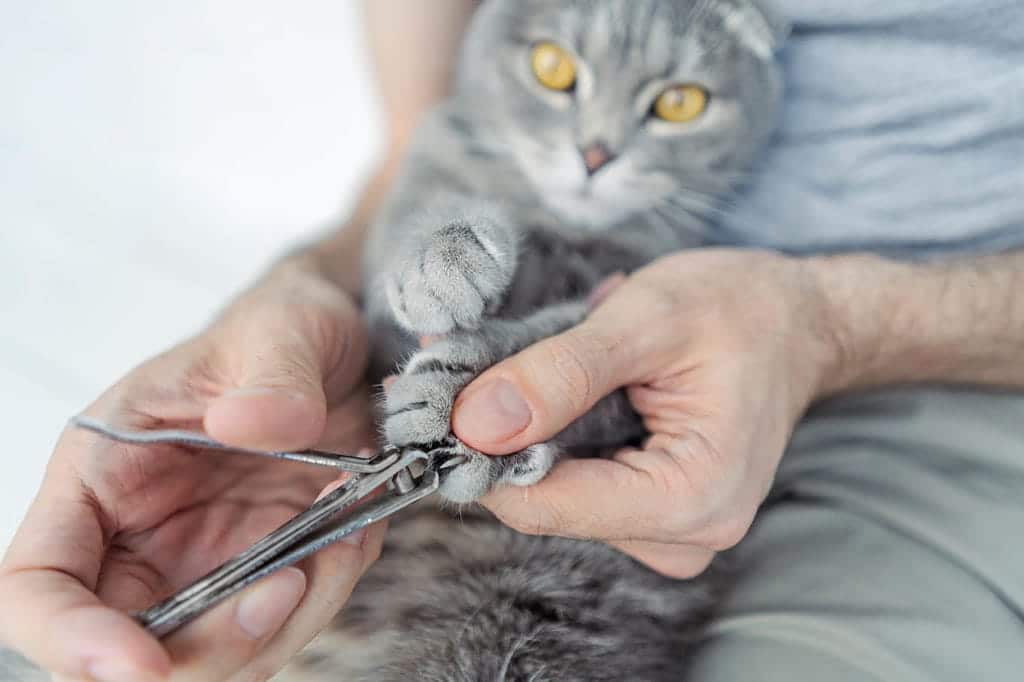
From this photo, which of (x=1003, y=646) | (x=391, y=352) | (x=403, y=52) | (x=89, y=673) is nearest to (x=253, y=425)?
(x=89, y=673)

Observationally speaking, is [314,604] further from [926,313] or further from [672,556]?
[926,313]

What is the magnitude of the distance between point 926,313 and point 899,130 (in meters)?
0.20

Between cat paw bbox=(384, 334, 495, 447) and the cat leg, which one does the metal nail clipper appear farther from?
the cat leg

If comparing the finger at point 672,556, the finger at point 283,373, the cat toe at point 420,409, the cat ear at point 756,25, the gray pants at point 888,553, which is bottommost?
the gray pants at point 888,553

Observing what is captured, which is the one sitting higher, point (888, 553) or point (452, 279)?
point (452, 279)

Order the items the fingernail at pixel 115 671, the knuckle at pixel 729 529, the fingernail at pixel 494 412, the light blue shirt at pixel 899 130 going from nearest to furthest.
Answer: the fingernail at pixel 115 671, the fingernail at pixel 494 412, the knuckle at pixel 729 529, the light blue shirt at pixel 899 130

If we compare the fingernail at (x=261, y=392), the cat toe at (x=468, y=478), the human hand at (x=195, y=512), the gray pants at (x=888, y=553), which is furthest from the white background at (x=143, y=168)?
the gray pants at (x=888, y=553)

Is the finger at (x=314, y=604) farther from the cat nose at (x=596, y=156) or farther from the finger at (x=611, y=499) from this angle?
the cat nose at (x=596, y=156)

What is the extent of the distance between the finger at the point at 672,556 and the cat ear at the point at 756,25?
536mm

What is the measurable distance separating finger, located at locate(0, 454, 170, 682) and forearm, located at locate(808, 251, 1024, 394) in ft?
2.24

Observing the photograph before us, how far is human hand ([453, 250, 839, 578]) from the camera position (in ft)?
1.87

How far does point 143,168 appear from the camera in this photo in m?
0.99

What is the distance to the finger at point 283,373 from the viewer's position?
19.4 inches

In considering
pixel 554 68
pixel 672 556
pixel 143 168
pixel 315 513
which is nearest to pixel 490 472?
pixel 315 513
